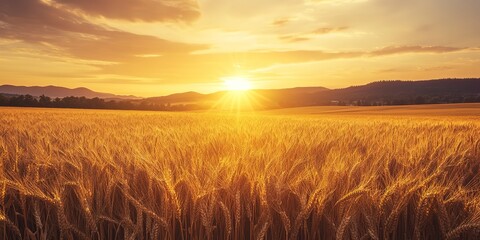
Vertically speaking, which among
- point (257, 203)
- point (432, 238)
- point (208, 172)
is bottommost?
point (432, 238)

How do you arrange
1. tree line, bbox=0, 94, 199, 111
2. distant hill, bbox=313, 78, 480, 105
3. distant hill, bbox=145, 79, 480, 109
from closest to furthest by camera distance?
tree line, bbox=0, 94, 199, 111
distant hill, bbox=145, 79, 480, 109
distant hill, bbox=313, 78, 480, 105

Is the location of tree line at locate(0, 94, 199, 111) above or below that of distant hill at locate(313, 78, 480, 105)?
below

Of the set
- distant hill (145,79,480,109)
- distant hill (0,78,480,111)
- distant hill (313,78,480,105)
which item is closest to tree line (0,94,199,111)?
distant hill (0,78,480,111)

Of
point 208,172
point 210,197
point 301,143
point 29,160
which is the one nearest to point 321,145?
point 301,143

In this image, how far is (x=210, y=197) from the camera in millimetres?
1815

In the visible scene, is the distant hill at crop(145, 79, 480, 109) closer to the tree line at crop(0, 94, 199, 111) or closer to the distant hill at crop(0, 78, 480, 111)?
the distant hill at crop(0, 78, 480, 111)

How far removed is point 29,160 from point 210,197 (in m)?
1.56

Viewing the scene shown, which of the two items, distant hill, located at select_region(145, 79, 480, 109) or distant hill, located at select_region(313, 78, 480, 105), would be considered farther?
distant hill, located at select_region(313, 78, 480, 105)

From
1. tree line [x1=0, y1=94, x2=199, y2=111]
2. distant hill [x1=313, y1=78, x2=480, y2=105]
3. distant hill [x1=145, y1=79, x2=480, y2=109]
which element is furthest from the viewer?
distant hill [x1=313, y1=78, x2=480, y2=105]

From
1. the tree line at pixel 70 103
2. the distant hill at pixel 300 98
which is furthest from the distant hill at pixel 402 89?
the tree line at pixel 70 103

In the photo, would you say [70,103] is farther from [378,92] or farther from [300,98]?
[378,92]

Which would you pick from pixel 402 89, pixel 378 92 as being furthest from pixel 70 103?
pixel 402 89

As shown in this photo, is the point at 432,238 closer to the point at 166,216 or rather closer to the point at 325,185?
the point at 325,185

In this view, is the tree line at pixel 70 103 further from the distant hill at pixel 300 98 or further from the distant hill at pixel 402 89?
the distant hill at pixel 402 89
